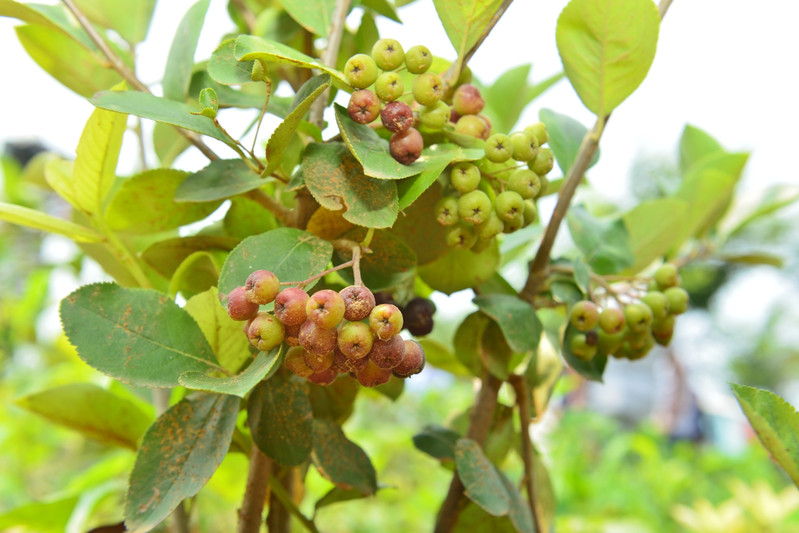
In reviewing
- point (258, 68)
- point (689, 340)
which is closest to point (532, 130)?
point (258, 68)

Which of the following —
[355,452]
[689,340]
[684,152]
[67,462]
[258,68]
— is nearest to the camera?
[258,68]

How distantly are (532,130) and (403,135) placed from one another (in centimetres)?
10

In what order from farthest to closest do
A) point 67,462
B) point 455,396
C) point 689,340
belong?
point 689,340
point 455,396
point 67,462

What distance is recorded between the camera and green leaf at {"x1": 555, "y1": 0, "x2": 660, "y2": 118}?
38 cm

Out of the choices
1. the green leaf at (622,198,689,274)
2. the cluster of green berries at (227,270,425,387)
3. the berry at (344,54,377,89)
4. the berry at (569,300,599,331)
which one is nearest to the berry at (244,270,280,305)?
the cluster of green berries at (227,270,425,387)

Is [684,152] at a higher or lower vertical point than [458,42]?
lower

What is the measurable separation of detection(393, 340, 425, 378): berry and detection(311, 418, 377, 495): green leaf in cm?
12

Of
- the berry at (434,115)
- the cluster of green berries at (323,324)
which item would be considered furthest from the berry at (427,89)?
the cluster of green berries at (323,324)

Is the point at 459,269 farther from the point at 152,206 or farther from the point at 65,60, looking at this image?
the point at 65,60

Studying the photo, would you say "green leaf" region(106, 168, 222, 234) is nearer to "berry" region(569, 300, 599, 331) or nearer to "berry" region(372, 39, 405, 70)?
"berry" region(372, 39, 405, 70)

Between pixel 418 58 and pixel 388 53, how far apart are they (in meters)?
0.02

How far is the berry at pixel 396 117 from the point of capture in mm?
313

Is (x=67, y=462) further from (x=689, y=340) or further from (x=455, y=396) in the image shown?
(x=689, y=340)

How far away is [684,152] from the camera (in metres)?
0.67
